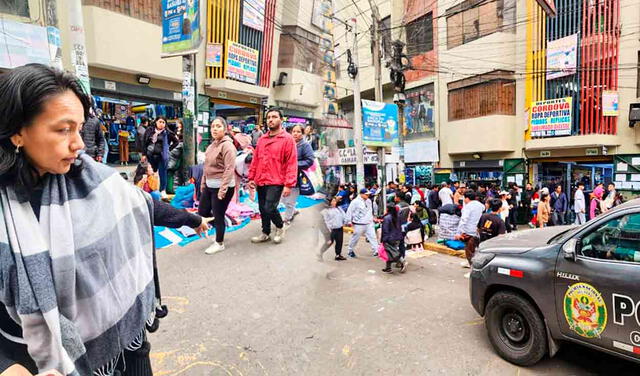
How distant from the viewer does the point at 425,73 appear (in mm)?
15328

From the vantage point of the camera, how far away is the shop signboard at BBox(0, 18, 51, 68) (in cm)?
225

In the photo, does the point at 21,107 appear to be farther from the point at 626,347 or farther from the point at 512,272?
the point at 626,347

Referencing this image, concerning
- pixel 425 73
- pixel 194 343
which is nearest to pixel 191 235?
pixel 194 343

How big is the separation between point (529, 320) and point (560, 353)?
1.89 ft

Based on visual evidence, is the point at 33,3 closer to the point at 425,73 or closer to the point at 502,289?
the point at 502,289

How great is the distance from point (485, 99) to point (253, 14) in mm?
12906

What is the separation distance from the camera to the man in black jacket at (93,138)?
2117 millimetres

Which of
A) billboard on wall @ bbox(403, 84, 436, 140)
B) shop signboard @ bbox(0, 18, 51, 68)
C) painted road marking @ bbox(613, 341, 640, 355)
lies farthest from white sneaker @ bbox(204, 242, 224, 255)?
billboard on wall @ bbox(403, 84, 436, 140)

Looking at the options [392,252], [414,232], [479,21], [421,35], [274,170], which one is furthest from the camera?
[421,35]

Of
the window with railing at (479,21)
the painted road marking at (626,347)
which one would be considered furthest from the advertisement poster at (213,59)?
the window with railing at (479,21)

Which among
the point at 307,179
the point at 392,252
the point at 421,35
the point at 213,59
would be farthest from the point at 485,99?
the point at 307,179

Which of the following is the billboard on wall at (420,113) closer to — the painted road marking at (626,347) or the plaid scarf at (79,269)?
the painted road marking at (626,347)

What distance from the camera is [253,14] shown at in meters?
2.25

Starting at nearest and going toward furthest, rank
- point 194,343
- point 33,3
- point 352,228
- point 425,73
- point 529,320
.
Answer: point 194,343 → point 529,320 → point 33,3 → point 352,228 → point 425,73
